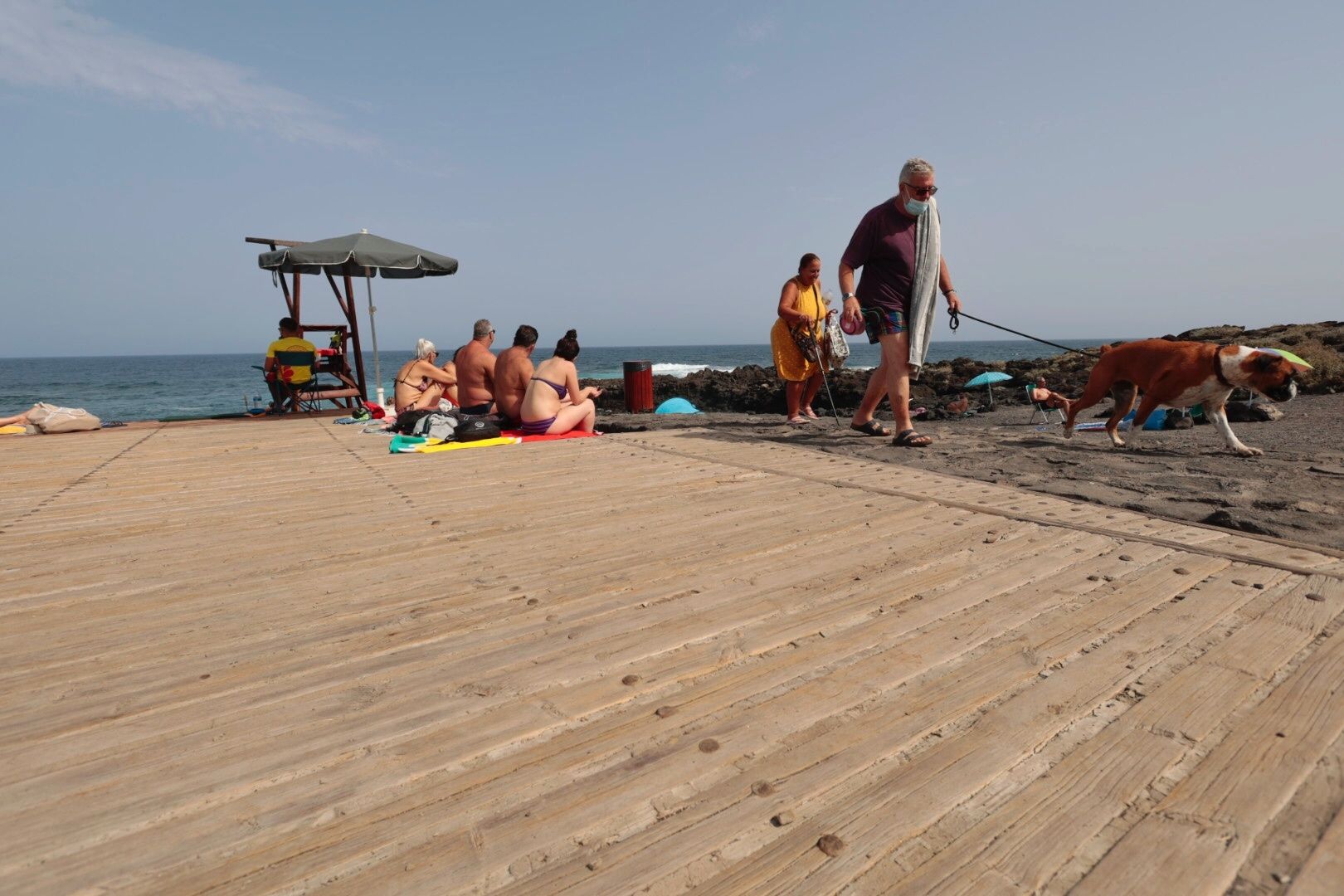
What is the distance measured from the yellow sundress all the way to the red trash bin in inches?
132

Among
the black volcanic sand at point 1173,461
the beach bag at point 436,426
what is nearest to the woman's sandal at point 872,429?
the black volcanic sand at point 1173,461

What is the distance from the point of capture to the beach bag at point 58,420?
7.39 metres

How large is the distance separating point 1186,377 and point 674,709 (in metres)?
5.19

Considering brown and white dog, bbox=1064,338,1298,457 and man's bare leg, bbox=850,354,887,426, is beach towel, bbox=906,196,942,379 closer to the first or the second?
man's bare leg, bbox=850,354,887,426

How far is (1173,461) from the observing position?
4602 millimetres

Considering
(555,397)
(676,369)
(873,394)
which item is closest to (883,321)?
(873,394)

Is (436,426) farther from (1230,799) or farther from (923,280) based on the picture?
(1230,799)

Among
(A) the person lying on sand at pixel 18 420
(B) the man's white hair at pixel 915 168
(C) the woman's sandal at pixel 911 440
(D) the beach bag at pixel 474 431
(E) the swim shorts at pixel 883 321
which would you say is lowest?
(A) the person lying on sand at pixel 18 420

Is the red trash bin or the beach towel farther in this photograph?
the red trash bin

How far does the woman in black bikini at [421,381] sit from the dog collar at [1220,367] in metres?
7.53

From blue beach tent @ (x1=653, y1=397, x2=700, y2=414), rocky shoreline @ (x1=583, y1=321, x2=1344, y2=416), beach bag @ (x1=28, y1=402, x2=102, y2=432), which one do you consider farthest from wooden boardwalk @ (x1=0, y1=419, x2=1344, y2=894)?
rocky shoreline @ (x1=583, y1=321, x2=1344, y2=416)

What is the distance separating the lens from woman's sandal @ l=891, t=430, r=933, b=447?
5.45 metres

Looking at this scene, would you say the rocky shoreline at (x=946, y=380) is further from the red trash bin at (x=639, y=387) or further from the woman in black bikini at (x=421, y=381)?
the woman in black bikini at (x=421, y=381)

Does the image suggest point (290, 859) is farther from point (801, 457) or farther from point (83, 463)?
point (83, 463)
